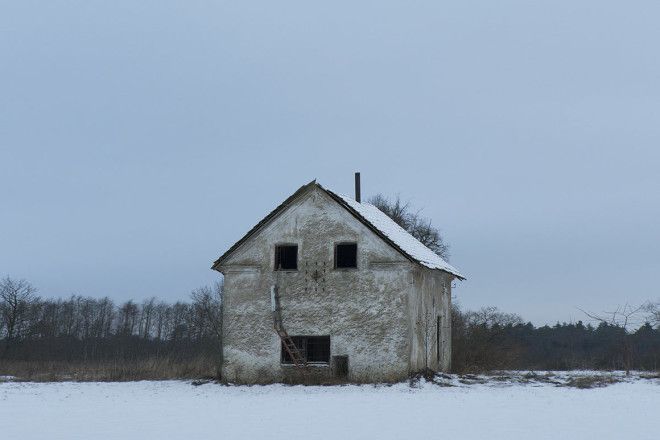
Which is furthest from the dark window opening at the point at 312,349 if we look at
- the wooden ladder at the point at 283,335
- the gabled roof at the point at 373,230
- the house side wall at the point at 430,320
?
the gabled roof at the point at 373,230

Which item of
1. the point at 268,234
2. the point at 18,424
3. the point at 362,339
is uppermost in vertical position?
the point at 268,234

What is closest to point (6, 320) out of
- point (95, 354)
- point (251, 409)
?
point (95, 354)

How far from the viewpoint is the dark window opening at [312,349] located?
2686cm

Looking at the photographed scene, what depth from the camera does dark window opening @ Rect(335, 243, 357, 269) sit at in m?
27.5

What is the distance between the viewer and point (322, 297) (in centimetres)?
2708

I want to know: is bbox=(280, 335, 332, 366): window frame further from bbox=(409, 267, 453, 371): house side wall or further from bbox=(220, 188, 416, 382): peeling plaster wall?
bbox=(409, 267, 453, 371): house side wall

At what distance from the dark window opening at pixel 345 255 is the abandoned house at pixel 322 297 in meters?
0.04

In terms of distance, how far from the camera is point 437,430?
1464cm

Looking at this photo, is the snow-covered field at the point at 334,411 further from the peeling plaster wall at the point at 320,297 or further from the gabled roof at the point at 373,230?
the gabled roof at the point at 373,230

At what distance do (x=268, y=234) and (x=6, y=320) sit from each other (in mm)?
37034

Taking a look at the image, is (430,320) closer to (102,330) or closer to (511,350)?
(511,350)

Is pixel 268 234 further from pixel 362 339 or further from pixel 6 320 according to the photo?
pixel 6 320

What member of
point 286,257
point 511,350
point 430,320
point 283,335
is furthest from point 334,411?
point 511,350

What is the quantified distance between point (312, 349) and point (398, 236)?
5.49 metres
